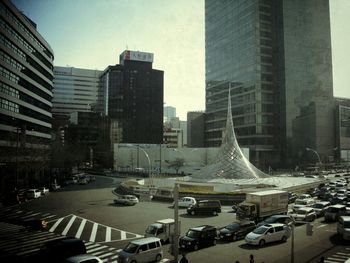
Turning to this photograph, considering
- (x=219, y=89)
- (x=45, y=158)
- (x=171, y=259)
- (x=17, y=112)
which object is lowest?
(x=171, y=259)

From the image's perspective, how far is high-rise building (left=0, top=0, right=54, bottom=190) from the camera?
193 ft

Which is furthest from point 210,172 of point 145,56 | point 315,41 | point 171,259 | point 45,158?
point 145,56

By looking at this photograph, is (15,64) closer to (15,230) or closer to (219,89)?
(15,230)

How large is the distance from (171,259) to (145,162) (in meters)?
98.0

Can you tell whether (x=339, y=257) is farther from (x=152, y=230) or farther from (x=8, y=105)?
(x=8, y=105)

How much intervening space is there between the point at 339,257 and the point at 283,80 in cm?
12664

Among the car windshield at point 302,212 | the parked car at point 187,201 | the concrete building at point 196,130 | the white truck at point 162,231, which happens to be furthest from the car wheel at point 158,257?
the concrete building at point 196,130

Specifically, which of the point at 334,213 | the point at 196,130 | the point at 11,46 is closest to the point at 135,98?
the point at 196,130

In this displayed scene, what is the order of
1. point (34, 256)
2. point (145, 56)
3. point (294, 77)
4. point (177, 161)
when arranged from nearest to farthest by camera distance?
point (34, 256)
point (177, 161)
point (294, 77)
point (145, 56)

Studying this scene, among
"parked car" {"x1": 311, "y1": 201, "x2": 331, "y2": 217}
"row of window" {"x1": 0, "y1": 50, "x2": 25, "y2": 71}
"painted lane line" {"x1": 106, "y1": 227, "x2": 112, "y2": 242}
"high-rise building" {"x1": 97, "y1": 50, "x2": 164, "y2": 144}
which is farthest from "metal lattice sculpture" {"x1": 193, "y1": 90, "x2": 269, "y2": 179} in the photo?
"high-rise building" {"x1": 97, "y1": 50, "x2": 164, "y2": 144}

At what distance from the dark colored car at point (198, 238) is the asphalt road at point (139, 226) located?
0.53 metres

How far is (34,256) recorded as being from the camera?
2242 centimetres

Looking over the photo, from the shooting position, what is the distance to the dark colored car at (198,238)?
24453mm

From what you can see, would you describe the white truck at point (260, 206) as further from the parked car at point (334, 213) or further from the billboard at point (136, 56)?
the billboard at point (136, 56)
